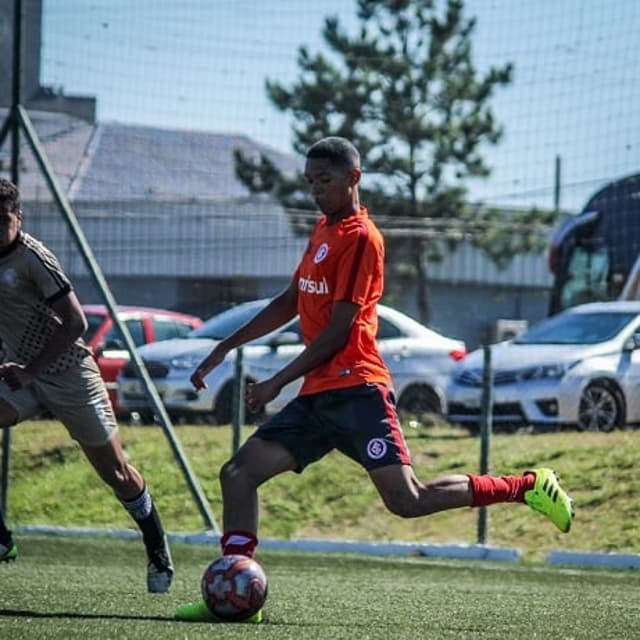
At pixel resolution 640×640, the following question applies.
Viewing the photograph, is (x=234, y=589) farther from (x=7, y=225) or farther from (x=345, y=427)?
(x=7, y=225)

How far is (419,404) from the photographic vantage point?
17.1 metres

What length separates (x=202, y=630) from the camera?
6852 mm

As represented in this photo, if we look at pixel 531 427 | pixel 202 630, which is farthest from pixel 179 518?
pixel 202 630

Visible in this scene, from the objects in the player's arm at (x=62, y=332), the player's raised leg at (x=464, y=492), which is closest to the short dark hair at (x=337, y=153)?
the player's raised leg at (x=464, y=492)

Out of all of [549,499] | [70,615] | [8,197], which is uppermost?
[8,197]

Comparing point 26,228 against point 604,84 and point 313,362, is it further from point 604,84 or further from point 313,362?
point 313,362

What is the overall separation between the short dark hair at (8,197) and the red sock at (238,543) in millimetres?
1928

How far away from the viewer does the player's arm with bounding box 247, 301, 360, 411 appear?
7324 millimetres

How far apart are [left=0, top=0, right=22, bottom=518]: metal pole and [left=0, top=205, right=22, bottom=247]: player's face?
5.34m

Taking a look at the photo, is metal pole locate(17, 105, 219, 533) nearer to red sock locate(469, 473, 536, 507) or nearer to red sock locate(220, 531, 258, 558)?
red sock locate(469, 473, 536, 507)

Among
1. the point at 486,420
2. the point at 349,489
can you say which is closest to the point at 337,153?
the point at 486,420

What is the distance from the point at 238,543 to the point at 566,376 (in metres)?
9.47

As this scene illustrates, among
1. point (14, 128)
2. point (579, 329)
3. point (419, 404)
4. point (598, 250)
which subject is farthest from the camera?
point (598, 250)

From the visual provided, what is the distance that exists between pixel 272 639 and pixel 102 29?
950 cm
